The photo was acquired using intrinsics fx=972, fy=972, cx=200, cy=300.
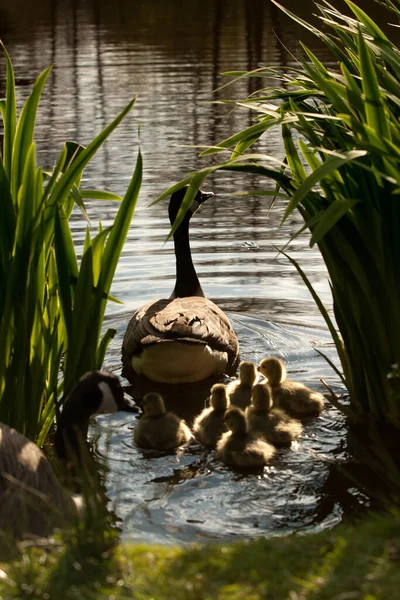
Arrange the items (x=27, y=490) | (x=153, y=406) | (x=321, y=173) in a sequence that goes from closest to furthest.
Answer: (x=27, y=490) < (x=321, y=173) < (x=153, y=406)

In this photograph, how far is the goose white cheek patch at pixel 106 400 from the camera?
5.25 metres

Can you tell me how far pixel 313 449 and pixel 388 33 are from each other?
21.0 m

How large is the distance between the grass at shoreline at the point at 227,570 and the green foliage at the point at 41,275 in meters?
1.74

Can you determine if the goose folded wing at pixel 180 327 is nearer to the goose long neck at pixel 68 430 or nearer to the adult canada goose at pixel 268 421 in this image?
the adult canada goose at pixel 268 421

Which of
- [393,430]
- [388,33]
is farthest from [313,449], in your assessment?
[388,33]

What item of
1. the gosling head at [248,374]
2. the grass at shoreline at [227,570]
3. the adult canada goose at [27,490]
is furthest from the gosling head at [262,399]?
the grass at shoreline at [227,570]

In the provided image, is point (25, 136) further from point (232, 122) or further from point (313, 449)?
point (232, 122)

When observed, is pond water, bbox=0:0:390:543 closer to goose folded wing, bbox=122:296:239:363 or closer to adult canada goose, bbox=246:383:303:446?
adult canada goose, bbox=246:383:303:446

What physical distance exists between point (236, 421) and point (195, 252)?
4.57 m

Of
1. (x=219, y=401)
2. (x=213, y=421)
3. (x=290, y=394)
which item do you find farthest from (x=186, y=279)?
(x=213, y=421)

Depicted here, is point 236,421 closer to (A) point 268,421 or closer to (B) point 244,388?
(A) point 268,421

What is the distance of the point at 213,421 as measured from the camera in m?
6.14

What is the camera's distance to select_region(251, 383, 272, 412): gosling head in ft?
20.5

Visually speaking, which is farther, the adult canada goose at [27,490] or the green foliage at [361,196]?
the green foliage at [361,196]
